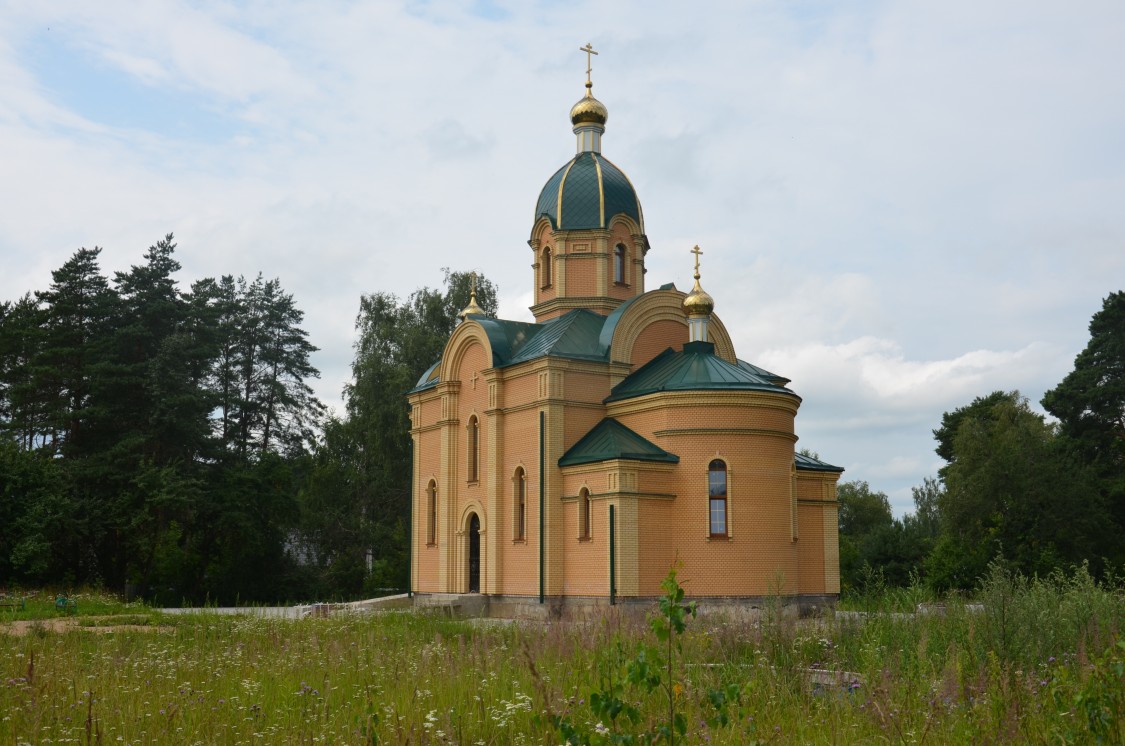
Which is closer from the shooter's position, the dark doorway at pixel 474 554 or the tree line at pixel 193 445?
the dark doorway at pixel 474 554

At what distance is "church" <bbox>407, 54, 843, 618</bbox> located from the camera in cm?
2062

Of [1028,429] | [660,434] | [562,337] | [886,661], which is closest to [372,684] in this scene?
[886,661]

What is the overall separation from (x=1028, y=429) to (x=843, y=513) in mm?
21476

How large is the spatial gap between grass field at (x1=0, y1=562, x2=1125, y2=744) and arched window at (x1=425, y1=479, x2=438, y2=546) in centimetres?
1610

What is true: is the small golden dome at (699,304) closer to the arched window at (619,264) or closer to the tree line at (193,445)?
the arched window at (619,264)

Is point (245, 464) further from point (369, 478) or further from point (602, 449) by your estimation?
point (602, 449)

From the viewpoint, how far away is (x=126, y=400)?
31609mm

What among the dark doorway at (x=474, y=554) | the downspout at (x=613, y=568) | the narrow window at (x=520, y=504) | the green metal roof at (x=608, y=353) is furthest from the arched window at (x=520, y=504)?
the downspout at (x=613, y=568)

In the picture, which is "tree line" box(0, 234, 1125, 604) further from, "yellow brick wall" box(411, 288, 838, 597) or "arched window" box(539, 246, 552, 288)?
"yellow brick wall" box(411, 288, 838, 597)

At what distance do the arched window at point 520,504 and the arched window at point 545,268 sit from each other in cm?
593

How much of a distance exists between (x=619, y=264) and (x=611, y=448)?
22.4 feet

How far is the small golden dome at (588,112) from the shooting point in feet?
90.5

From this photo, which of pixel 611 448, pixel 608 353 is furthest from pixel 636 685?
pixel 608 353

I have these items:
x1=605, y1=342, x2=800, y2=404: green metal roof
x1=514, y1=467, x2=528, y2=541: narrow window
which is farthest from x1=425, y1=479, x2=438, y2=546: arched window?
x1=605, y1=342, x2=800, y2=404: green metal roof
